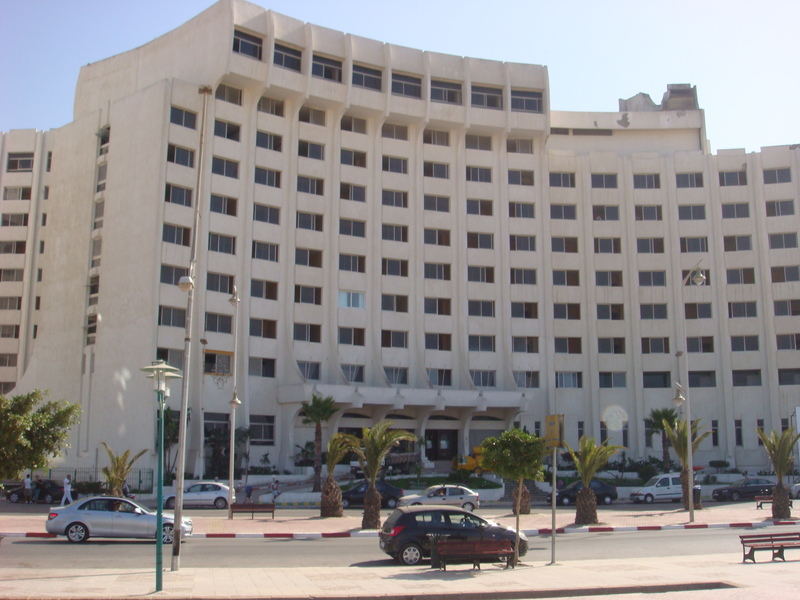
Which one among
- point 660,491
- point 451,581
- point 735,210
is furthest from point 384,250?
point 451,581

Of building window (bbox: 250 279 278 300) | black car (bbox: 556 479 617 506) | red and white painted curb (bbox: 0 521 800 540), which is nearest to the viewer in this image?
Answer: red and white painted curb (bbox: 0 521 800 540)

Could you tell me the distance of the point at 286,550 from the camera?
76.2ft

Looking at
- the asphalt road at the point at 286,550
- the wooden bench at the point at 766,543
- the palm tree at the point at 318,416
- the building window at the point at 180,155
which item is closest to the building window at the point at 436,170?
the building window at the point at 180,155

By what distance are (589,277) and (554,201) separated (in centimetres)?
646

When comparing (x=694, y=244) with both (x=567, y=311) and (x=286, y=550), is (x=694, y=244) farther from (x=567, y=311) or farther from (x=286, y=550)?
(x=286, y=550)

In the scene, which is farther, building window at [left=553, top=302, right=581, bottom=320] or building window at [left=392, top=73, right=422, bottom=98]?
building window at [left=553, top=302, right=581, bottom=320]

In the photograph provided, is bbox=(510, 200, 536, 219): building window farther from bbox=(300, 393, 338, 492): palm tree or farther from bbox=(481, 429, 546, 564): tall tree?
bbox=(481, 429, 546, 564): tall tree

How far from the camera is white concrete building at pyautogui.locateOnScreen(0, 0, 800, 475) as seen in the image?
51.3m

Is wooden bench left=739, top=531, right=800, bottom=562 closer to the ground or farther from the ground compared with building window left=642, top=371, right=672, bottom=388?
closer to the ground

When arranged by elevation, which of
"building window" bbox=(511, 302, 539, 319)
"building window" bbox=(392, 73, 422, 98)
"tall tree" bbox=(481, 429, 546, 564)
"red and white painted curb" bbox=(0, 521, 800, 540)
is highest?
"building window" bbox=(392, 73, 422, 98)

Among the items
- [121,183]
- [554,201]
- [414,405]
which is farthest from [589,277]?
[121,183]

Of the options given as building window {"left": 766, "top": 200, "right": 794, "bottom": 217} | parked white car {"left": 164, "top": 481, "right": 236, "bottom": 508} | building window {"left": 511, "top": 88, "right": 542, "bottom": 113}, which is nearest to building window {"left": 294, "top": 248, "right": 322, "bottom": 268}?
building window {"left": 511, "top": 88, "right": 542, "bottom": 113}

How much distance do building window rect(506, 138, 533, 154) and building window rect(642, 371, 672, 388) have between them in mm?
19343

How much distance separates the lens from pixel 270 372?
54000 millimetres
